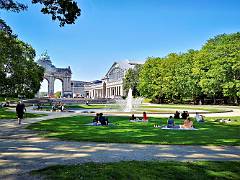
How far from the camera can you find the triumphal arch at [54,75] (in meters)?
166

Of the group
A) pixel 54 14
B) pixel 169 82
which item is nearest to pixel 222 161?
pixel 54 14

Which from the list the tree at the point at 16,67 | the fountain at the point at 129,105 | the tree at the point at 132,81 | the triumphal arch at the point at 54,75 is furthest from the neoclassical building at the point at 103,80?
the fountain at the point at 129,105

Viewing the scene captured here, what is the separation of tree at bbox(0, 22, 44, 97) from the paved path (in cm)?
2265

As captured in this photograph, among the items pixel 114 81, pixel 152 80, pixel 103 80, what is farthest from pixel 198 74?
pixel 103 80

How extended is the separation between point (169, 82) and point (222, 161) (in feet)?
234

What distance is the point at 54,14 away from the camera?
45.0 feet

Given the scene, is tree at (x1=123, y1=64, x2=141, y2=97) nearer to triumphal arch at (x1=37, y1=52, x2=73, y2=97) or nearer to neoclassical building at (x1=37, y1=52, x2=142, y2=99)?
neoclassical building at (x1=37, y1=52, x2=142, y2=99)

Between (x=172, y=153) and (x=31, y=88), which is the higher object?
(x=31, y=88)

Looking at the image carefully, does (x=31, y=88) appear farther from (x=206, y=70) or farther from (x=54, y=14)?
(x=54, y=14)

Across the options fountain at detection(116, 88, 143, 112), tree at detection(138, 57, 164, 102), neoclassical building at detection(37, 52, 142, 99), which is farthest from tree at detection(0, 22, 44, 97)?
neoclassical building at detection(37, 52, 142, 99)

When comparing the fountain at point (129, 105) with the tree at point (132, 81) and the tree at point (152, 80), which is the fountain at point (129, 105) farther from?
the tree at point (132, 81)

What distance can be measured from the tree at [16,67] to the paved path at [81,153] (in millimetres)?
22646

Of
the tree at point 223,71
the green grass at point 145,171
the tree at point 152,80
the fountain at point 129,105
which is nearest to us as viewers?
the green grass at point 145,171

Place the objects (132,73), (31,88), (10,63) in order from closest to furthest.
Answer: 1. (10,63)
2. (31,88)
3. (132,73)
